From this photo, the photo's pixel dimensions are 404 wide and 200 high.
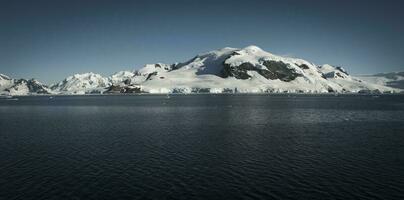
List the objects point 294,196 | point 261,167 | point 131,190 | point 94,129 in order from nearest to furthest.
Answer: point 294,196 → point 131,190 → point 261,167 → point 94,129

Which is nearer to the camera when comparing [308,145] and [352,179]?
[352,179]

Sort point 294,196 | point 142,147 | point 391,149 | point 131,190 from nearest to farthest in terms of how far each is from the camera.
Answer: point 294,196 < point 131,190 < point 391,149 < point 142,147

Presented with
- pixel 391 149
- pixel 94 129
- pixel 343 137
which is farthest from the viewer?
pixel 94 129

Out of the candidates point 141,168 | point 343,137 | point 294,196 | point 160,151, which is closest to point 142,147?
point 160,151

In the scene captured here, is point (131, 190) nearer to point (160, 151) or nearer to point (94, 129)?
point (160, 151)

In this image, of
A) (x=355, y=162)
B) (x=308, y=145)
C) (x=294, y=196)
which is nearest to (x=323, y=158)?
(x=355, y=162)

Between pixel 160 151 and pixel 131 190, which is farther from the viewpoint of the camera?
pixel 160 151

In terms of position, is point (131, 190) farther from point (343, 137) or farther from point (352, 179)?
point (343, 137)

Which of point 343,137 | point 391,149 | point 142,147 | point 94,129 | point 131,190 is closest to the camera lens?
point 131,190
